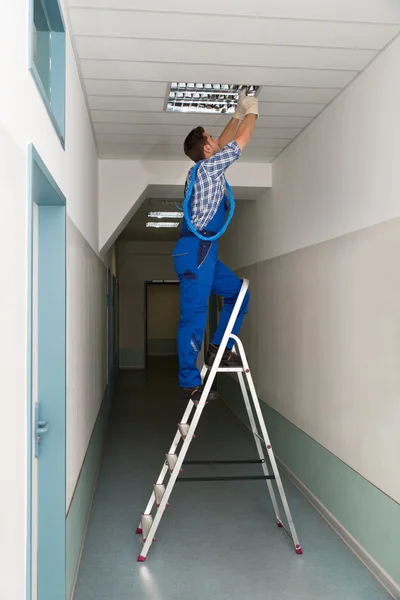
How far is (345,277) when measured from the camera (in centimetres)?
375

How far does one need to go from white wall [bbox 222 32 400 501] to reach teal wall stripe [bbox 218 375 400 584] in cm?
9

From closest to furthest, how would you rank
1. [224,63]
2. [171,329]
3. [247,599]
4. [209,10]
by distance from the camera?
1. [209,10]
2. [247,599]
3. [224,63]
4. [171,329]

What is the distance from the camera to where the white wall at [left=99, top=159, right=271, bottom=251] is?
5.37 m

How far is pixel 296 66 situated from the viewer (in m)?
3.35

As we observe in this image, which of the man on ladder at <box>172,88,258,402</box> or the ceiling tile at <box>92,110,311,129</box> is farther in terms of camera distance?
the ceiling tile at <box>92,110,311,129</box>

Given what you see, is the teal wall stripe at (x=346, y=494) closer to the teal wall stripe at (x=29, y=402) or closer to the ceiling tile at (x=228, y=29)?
the teal wall stripe at (x=29, y=402)

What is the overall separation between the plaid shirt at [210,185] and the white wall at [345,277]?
33.8 inches

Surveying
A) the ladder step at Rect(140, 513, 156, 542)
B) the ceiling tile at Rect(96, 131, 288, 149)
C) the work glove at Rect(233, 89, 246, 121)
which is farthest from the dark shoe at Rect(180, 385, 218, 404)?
the ceiling tile at Rect(96, 131, 288, 149)

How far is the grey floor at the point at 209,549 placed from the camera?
3.09 meters

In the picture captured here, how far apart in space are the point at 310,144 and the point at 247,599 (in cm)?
325

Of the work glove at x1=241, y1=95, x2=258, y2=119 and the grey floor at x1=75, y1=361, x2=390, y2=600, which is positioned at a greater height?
the work glove at x1=241, y1=95, x2=258, y2=119

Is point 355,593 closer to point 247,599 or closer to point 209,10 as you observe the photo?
point 247,599

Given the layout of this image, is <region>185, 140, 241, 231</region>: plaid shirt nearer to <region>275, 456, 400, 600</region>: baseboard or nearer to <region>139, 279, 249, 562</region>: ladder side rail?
<region>139, 279, 249, 562</region>: ladder side rail

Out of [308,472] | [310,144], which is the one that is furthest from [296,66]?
[308,472]
